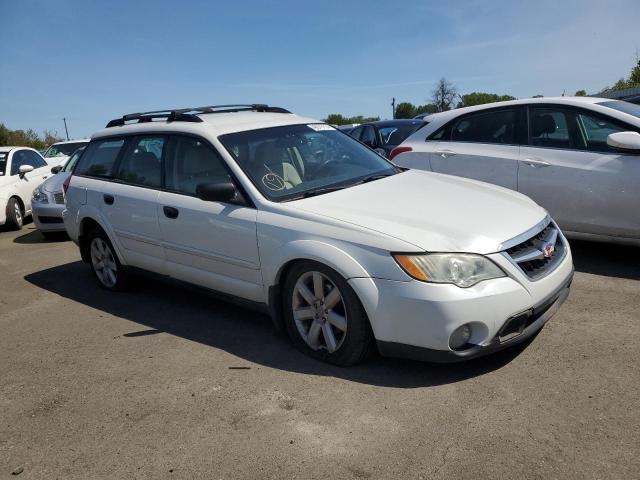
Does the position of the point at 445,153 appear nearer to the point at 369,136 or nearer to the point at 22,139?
the point at 369,136

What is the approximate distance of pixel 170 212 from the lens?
15.1 ft

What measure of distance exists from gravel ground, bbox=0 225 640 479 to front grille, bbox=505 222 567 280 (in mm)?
558

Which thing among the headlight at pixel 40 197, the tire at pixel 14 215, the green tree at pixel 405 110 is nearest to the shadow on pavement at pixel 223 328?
the headlight at pixel 40 197

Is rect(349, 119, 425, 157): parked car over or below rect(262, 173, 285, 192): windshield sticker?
below

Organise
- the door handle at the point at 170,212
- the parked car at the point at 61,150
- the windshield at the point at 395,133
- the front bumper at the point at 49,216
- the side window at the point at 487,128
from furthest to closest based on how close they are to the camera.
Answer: the parked car at the point at 61,150, the windshield at the point at 395,133, the front bumper at the point at 49,216, the side window at the point at 487,128, the door handle at the point at 170,212

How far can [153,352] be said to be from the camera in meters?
4.23

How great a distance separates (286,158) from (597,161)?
287 cm

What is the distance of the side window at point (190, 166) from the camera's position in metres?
4.37

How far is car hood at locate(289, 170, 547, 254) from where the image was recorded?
3.35 meters

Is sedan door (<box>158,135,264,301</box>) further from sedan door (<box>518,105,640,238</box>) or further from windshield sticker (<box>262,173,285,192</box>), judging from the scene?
sedan door (<box>518,105,640,238</box>)

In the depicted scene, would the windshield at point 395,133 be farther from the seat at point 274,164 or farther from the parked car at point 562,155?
the seat at point 274,164

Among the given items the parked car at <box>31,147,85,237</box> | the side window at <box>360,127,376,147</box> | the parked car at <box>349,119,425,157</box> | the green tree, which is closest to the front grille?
the parked car at <box>31,147,85,237</box>

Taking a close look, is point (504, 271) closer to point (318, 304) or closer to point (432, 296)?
point (432, 296)

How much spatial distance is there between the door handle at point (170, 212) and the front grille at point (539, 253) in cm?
250
